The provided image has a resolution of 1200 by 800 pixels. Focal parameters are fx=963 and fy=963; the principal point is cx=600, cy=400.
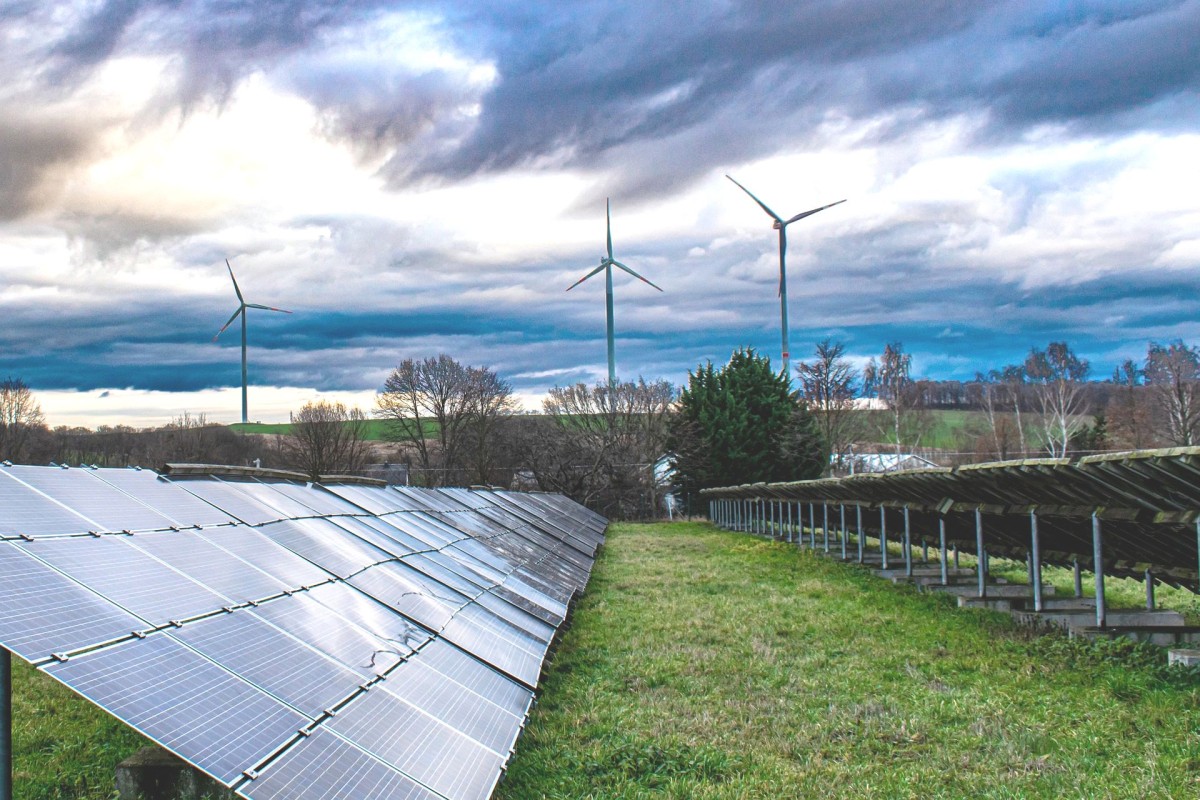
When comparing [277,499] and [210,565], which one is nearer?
[210,565]

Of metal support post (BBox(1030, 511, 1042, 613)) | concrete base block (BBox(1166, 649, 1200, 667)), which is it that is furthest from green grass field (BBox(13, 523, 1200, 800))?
metal support post (BBox(1030, 511, 1042, 613))

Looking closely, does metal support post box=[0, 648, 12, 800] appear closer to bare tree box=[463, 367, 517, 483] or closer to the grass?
the grass

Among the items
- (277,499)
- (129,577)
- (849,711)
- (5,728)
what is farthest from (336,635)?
(277,499)

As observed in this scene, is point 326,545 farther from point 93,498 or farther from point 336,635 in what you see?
point 336,635

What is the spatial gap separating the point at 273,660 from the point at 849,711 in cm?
569

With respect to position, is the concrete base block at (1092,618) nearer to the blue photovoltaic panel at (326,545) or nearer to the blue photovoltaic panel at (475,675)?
the blue photovoltaic panel at (475,675)

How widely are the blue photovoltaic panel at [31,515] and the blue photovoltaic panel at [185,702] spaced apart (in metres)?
1.66

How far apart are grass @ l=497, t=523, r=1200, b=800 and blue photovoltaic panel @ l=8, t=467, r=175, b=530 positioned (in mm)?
3807

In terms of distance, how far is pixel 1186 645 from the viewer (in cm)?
1235

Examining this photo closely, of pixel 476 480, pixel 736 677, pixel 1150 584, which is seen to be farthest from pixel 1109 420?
pixel 736 677

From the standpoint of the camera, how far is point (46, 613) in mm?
5324

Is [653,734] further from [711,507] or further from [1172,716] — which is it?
[711,507]

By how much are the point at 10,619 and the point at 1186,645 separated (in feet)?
42.8

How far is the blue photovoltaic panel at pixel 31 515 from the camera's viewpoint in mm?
6648
